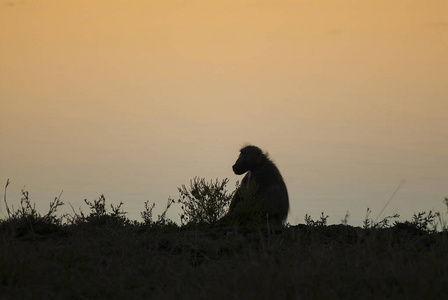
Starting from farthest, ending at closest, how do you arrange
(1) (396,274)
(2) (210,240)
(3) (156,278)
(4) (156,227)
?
1. (4) (156,227)
2. (2) (210,240)
3. (3) (156,278)
4. (1) (396,274)

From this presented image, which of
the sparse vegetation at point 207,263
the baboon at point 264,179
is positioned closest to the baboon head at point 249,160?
the baboon at point 264,179

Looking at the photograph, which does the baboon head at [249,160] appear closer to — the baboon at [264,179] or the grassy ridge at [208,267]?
the baboon at [264,179]

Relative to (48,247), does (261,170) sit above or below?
above

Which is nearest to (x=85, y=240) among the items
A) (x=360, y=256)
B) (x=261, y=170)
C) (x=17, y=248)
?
(x=17, y=248)

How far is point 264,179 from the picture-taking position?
16.1 metres

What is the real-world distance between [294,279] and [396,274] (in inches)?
41.7

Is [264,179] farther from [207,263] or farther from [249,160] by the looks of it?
[207,263]

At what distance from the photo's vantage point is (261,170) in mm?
16297

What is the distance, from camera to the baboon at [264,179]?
15602 mm

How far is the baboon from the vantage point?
15.6 meters

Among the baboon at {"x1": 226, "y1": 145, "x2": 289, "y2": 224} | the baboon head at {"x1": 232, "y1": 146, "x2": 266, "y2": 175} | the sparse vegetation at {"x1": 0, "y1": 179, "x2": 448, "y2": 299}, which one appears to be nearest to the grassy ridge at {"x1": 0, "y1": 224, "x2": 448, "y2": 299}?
the sparse vegetation at {"x1": 0, "y1": 179, "x2": 448, "y2": 299}

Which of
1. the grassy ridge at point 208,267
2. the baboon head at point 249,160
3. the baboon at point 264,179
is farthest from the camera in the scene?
the baboon head at point 249,160

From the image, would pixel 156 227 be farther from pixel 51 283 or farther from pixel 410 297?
pixel 410 297

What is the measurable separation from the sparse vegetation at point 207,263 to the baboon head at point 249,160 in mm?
6331
